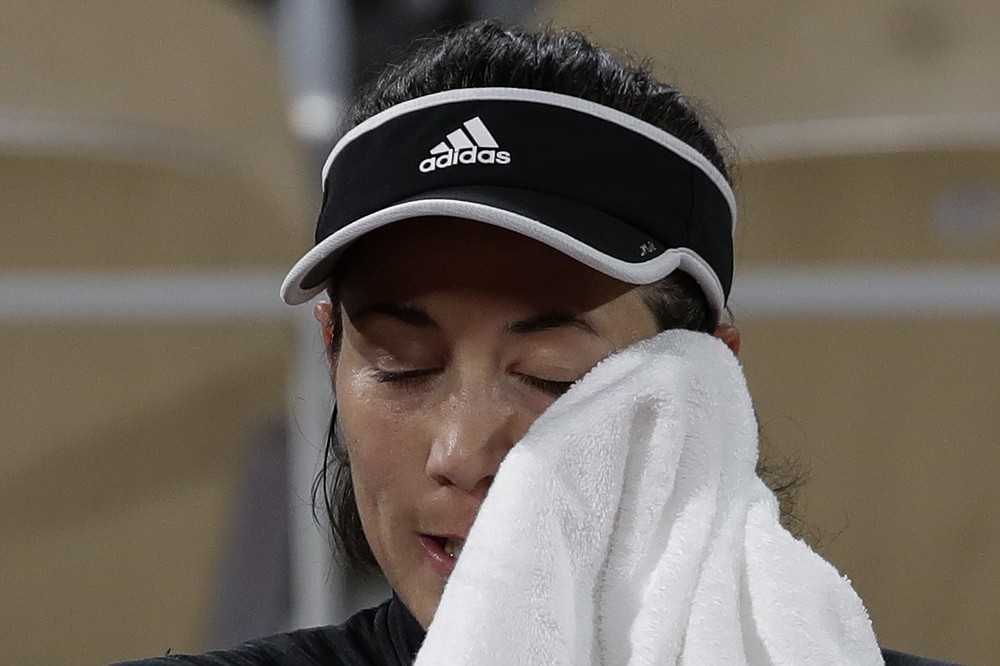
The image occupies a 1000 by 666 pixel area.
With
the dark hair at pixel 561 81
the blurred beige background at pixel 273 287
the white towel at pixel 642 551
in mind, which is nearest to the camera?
the white towel at pixel 642 551

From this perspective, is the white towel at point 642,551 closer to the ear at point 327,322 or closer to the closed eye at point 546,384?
the closed eye at point 546,384

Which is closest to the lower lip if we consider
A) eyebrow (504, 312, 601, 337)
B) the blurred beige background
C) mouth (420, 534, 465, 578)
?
mouth (420, 534, 465, 578)

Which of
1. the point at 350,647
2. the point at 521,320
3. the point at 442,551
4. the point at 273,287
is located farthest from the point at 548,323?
the point at 273,287

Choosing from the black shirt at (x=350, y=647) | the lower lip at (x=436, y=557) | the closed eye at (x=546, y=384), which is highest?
the closed eye at (x=546, y=384)

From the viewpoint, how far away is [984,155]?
146cm

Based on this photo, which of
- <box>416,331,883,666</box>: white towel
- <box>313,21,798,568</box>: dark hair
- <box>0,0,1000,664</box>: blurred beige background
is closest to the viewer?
<box>416,331,883,666</box>: white towel

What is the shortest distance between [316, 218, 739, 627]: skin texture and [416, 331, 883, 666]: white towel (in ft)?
0.08

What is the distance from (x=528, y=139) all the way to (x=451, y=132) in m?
0.04

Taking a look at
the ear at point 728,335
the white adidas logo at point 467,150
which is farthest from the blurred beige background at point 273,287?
the white adidas logo at point 467,150

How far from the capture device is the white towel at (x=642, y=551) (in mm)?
528

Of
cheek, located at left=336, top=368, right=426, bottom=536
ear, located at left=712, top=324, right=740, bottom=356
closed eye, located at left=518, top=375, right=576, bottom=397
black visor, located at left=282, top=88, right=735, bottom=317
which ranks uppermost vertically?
black visor, located at left=282, top=88, right=735, bottom=317

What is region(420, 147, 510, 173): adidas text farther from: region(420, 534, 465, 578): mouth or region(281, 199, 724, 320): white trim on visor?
region(420, 534, 465, 578): mouth

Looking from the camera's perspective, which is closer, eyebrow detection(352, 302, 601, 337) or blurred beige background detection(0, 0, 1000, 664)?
eyebrow detection(352, 302, 601, 337)

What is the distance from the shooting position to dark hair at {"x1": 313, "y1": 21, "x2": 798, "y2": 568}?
0.64 m
